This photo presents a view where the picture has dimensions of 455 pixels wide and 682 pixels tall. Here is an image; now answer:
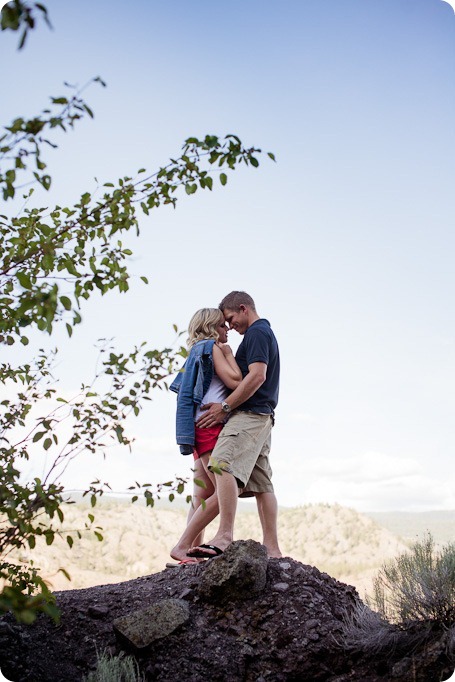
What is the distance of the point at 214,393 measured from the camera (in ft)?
21.5

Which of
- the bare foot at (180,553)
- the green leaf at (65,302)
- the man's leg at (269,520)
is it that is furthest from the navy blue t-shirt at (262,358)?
the green leaf at (65,302)

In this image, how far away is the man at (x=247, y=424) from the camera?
6242 millimetres

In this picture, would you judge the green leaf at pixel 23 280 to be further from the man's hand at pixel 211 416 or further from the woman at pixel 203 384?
the man's hand at pixel 211 416

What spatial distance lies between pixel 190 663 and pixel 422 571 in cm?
196

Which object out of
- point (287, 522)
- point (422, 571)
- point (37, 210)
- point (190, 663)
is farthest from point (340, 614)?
point (287, 522)

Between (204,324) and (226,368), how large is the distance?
1.51 ft

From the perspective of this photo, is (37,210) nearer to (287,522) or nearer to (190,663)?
(190,663)

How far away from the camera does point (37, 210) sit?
17.6 feet

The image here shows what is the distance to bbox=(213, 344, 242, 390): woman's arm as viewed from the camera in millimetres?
6379

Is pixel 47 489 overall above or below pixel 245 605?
above

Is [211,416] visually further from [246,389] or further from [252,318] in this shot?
[252,318]

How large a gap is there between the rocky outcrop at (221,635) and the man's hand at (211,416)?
42.5 inches

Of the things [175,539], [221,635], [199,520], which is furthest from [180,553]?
[175,539]

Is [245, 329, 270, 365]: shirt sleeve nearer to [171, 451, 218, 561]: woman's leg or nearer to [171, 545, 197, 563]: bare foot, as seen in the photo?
[171, 451, 218, 561]: woman's leg
